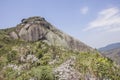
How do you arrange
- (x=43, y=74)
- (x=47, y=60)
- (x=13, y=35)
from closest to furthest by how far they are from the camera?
(x=43, y=74) < (x=47, y=60) < (x=13, y=35)

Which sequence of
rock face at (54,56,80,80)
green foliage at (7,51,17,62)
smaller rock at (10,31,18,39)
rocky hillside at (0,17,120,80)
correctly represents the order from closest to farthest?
rock face at (54,56,80,80) → rocky hillside at (0,17,120,80) → green foliage at (7,51,17,62) → smaller rock at (10,31,18,39)

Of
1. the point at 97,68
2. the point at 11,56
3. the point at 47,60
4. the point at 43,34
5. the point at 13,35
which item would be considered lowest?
the point at 97,68

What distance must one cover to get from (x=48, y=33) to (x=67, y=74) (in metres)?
58.4

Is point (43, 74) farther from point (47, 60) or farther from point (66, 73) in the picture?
point (47, 60)

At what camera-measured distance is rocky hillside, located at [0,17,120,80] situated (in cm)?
2989

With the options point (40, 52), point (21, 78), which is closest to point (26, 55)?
point (40, 52)

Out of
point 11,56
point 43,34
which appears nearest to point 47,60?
point 11,56

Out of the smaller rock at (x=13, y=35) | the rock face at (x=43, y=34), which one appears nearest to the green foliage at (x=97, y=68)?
the rock face at (x=43, y=34)

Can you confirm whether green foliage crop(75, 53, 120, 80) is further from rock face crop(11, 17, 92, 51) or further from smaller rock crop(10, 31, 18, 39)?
smaller rock crop(10, 31, 18, 39)

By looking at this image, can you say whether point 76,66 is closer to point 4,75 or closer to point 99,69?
point 99,69

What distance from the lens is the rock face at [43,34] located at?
85688 mm

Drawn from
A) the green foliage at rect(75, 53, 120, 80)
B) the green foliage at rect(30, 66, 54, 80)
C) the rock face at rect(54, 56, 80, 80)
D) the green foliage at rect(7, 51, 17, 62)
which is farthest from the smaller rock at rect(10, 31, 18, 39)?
the green foliage at rect(30, 66, 54, 80)

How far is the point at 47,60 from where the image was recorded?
137 feet

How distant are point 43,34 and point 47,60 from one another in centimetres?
4557
